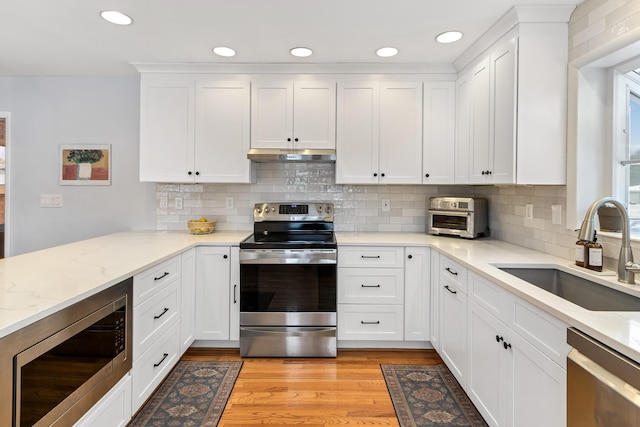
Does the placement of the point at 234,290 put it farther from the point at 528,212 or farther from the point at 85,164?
the point at 528,212

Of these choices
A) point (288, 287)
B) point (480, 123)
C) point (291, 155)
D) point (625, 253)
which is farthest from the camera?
point (291, 155)

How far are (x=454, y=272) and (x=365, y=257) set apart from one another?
691 millimetres

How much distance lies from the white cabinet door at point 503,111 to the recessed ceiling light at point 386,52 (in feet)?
2.19

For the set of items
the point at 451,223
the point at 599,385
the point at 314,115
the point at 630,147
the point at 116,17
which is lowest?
the point at 599,385

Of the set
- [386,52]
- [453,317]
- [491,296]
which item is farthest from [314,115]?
[491,296]

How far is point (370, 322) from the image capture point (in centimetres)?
280

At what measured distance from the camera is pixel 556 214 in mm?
2227

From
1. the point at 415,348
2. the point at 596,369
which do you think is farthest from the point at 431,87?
the point at 596,369

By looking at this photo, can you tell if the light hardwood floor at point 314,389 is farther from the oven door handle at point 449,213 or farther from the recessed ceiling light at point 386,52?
the recessed ceiling light at point 386,52

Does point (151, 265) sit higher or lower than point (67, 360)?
higher

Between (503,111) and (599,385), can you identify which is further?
(503,111)

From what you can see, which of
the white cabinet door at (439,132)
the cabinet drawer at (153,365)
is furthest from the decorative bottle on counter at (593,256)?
the cabinet drawer at (153,365)

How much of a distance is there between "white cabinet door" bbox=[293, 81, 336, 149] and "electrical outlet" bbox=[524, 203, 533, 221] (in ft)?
4.84

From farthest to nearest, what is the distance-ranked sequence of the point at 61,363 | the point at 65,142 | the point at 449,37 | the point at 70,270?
the point at 65,142, the point at 449,37, the point at 70,270, the point at 61,363
